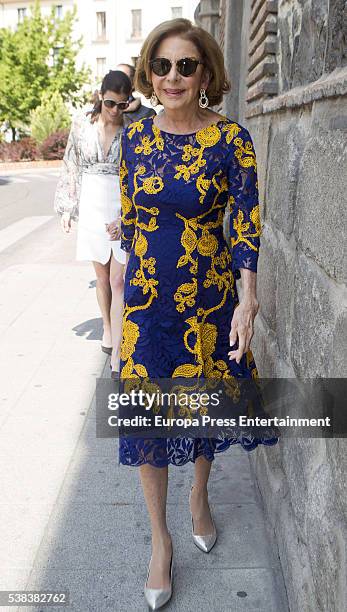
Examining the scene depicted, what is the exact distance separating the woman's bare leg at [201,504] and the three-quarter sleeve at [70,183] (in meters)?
2.68

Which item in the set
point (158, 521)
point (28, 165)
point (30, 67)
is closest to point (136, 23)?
point (30, 67)

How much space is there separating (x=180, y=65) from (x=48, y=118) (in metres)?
Result: 33.5

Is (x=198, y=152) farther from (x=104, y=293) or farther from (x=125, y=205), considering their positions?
(x=104, y=293)

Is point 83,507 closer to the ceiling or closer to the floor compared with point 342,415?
closer to the floor

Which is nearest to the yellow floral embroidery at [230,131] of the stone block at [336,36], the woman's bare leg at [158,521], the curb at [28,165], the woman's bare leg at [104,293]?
the stone block at [336,36]

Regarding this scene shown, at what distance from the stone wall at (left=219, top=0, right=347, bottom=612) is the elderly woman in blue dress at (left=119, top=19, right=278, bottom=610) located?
0.21m

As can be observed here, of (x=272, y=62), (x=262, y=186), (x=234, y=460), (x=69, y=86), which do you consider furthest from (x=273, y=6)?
(x=69, y=86)

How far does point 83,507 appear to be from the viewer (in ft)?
10.2

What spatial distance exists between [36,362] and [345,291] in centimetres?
360

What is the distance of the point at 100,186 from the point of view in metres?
4.62

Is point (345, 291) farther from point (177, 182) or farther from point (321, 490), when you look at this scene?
point (177, 182)

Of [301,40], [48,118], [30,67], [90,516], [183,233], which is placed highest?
[30,67]

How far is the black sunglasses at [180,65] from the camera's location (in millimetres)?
2373

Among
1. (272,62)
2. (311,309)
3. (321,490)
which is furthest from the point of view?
(272,62)
